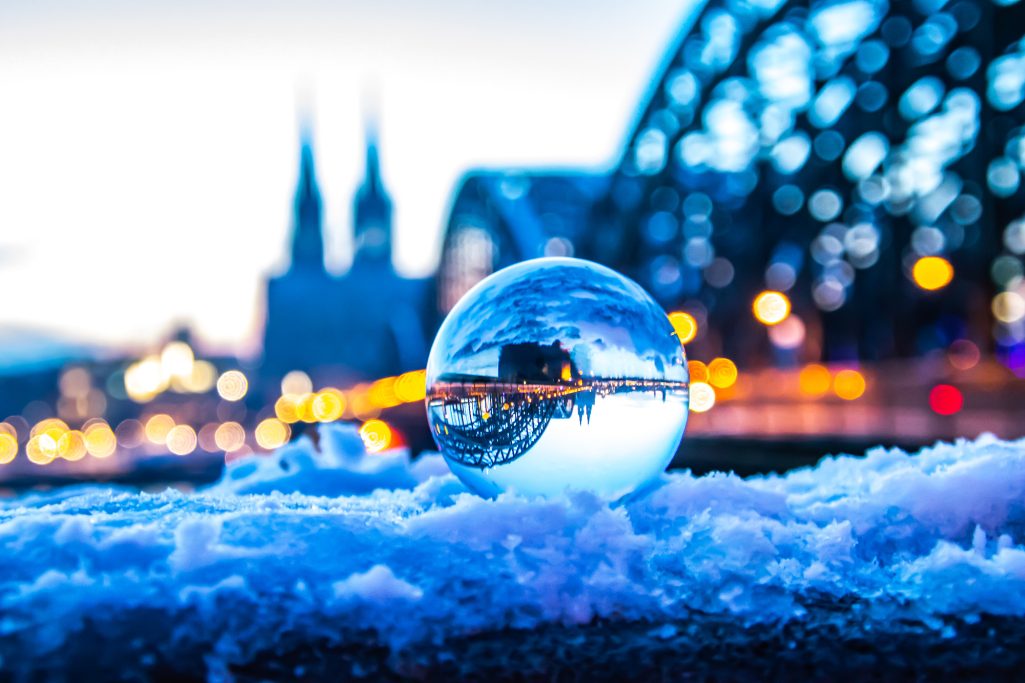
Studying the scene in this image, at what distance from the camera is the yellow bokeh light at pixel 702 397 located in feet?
117

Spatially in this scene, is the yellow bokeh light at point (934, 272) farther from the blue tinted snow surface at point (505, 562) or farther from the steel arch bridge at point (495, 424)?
the steel arch bridge at point (495, 424)

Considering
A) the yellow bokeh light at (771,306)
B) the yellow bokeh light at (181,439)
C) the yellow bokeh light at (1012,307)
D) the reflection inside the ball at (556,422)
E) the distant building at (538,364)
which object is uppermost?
the yellow bokeh light at (1012,307)

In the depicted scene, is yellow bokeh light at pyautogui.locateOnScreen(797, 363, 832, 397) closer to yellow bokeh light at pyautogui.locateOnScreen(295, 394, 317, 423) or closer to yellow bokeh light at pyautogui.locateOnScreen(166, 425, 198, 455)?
yellow bokeh light at pyautogui.locateOnScreen(295, 394, 317, 423)

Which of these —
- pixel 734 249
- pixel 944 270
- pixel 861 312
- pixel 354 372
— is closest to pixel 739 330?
pixel 734 249

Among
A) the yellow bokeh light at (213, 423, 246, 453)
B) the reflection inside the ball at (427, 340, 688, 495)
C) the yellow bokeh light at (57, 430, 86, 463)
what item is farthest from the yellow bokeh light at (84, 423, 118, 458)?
the reflection inside the ball at (427, 340, 688, 495)

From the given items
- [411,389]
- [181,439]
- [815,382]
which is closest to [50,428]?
[181,439]

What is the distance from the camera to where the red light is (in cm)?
2280

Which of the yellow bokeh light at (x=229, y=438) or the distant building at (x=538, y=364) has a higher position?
the distant building at (x=538, y=364)

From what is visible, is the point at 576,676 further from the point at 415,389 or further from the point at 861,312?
the point at 415,389

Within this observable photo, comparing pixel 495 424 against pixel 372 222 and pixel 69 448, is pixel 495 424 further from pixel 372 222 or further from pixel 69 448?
pixel 372 222

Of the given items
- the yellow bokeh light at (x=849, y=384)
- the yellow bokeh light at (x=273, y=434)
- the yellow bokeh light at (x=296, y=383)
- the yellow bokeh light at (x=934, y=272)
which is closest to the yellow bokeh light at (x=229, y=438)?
the yellow bokeh light at (x=273, y=434)

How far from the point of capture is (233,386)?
166250 mm

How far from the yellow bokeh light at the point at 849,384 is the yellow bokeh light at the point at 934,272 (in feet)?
10.3

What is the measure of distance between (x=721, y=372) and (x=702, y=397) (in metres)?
7.81
